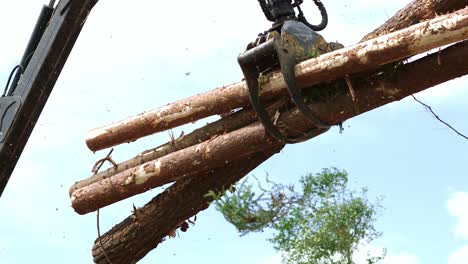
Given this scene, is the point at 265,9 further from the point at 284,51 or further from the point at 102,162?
the point at 102,162

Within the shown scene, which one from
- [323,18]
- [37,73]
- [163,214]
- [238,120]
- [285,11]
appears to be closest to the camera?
[285,11]

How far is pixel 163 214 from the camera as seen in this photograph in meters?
6.20

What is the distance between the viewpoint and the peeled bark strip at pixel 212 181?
5039mm

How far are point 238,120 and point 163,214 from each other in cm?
100

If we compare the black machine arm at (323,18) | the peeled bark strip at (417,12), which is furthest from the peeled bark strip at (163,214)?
the peeled bark strip at (417,12)

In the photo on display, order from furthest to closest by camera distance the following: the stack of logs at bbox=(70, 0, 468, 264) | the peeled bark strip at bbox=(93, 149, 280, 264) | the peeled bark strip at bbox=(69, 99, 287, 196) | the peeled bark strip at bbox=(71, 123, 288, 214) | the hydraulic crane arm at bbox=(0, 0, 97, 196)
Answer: the hydraulic crane arm at bbox=(0, 0, 97, 196)
the peeled bark strip at bbox=(93, 149, 280, 264)
the peeled bark strip at bbox=(69, 99, 287, 196)
the peeled bark strip at bbox=(71, 123, 288, 214)
the stack of logs at bbox=(70, 0, 468, 264)

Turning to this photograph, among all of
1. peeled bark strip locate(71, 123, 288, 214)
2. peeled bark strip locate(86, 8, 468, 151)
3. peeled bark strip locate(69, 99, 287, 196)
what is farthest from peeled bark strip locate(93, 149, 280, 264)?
peeled bark strip locate(86, 8, 468, 151)

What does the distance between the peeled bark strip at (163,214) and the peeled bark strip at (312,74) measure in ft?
1.48

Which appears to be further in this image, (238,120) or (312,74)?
(238,120)

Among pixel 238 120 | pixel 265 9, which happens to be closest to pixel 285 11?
pixel 265 9

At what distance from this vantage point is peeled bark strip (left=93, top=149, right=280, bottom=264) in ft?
19.5

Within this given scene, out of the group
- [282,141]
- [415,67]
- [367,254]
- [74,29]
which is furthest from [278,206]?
[367,254]

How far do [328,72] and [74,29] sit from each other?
108 inches

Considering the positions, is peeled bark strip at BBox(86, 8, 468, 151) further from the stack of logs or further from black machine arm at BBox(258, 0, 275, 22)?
black machine arm at BBox(258, 0, 275, 22)
